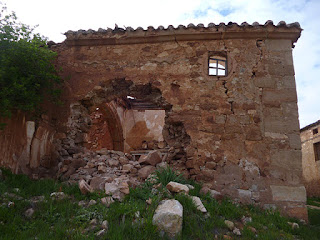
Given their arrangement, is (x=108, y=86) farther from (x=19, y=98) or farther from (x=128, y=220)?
(x=128, y=220)

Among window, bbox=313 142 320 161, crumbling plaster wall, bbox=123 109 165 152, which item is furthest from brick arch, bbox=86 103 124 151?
window, bbox=313 142 320 161

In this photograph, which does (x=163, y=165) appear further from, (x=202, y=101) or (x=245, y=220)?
(x=245, y=220)

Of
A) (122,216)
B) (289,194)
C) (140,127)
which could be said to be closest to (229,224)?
(122,216)

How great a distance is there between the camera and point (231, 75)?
19.8 ft

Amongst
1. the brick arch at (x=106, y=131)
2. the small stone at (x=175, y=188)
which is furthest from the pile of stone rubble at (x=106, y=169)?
the brick arch at (x=106, y=131)

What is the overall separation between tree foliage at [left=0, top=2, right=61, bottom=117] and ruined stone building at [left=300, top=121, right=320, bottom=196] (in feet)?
38.3

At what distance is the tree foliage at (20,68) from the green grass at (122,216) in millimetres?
1313

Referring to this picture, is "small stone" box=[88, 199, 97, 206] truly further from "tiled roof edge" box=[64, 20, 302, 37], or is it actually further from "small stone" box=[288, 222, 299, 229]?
"tiled roof edge" box=[64, 20, 302, 37]

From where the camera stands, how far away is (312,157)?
12.9 metres

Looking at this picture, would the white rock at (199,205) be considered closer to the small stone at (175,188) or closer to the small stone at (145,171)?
the small stone at (175,188)

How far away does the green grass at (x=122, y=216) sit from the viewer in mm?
3461

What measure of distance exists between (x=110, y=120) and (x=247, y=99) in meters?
7.44

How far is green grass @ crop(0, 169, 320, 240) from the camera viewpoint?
346 centimetres

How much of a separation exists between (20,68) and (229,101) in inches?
166
